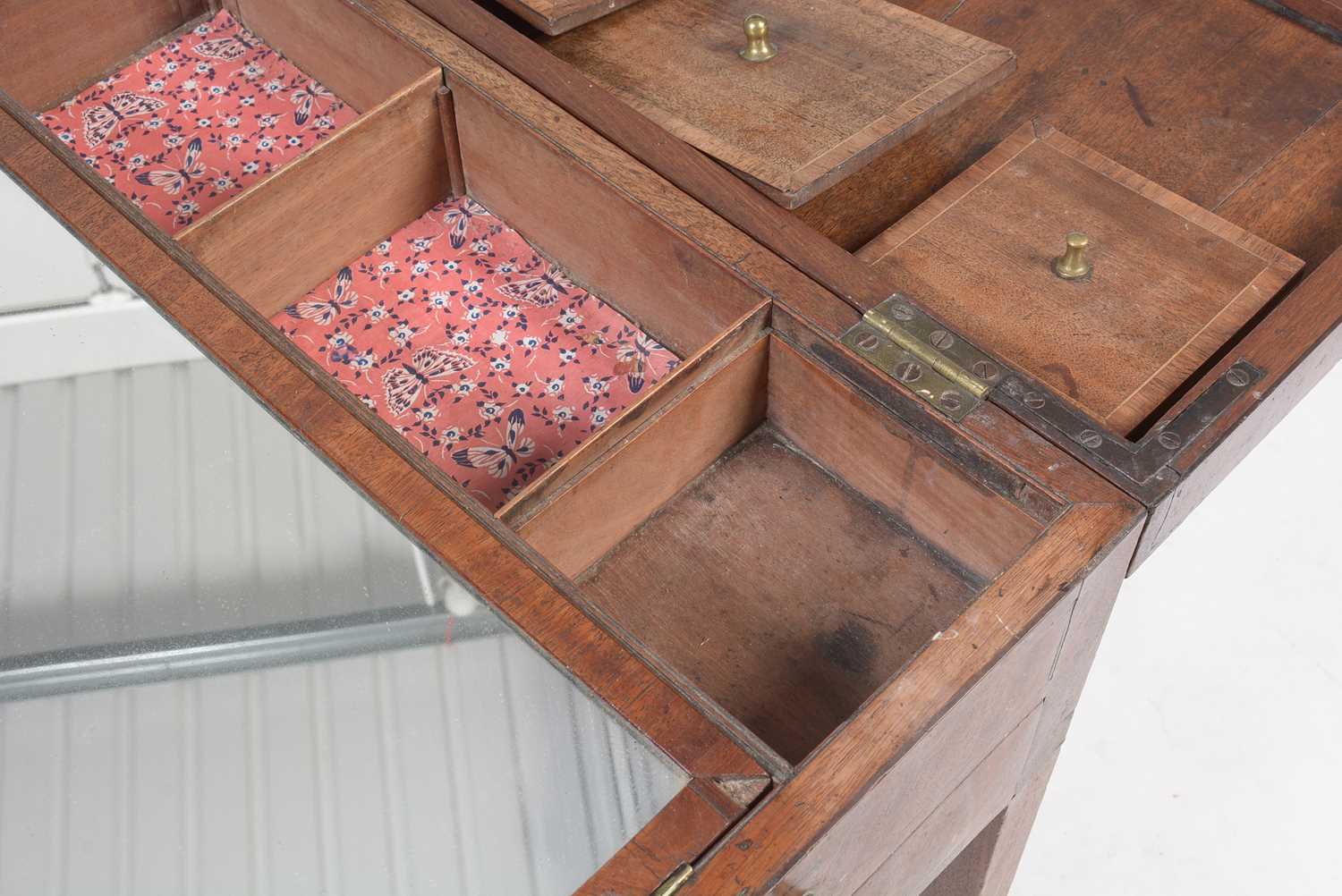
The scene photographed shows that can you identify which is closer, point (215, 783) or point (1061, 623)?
point (215, 783)

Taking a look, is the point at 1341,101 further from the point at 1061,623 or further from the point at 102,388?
the point at 102,388

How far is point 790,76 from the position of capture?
5.34 ft

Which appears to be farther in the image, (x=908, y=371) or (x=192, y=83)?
(x=192, y=83)

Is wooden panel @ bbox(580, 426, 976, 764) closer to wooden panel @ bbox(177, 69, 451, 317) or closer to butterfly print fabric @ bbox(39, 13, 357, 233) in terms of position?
wooden panel @ bbox(177, 69, 451, 317)

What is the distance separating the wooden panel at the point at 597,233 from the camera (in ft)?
4.65

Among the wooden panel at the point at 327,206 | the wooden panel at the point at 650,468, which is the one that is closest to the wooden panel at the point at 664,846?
the wooden panel at the point at 650,468

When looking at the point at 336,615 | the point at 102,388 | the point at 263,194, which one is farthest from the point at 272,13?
the point at 336,615

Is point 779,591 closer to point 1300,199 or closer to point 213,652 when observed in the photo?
point 213,652

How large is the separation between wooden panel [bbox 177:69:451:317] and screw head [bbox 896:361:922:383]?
65 cm

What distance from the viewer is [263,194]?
148 cm

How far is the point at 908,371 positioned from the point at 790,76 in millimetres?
500

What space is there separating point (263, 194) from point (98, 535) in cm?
41

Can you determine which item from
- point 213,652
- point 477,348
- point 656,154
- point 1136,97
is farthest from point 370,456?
point 1136,97

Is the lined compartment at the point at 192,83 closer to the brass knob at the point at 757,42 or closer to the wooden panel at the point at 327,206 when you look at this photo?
the wooden panel at the point at 327,206
